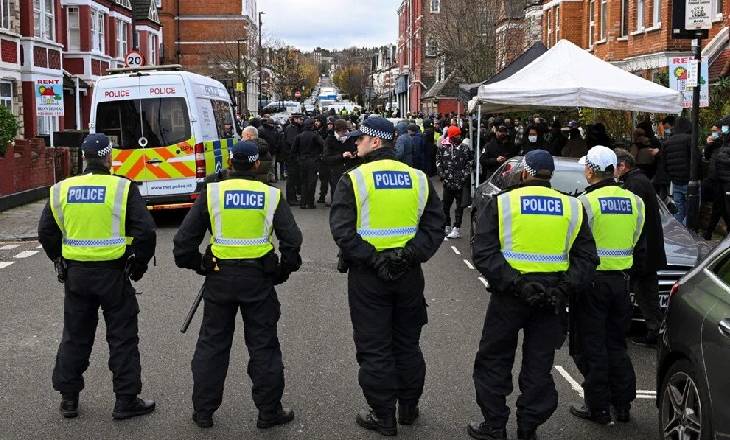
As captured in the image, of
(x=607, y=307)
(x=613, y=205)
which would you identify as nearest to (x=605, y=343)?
(x=607, y=307)

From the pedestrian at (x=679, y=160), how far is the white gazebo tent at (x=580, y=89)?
0.53 m

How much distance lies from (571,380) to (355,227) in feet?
7.64

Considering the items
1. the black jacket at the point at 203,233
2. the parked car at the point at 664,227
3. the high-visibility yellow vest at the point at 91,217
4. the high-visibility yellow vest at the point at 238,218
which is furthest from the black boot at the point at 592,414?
the high-visibility yellow vest at the point at 91,217

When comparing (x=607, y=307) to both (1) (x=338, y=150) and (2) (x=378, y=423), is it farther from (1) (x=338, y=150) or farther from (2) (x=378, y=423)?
(1) (x=338, y=150)

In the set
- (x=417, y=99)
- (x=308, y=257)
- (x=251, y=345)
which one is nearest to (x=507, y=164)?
(x=308, y=257)

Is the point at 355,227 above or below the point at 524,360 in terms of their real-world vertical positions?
above

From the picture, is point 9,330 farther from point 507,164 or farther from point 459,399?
point 507,164

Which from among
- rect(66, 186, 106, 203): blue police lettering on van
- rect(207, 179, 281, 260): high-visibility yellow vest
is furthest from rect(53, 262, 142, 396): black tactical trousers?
rect(207, 179, 281, 260): high-visibility yellow vest

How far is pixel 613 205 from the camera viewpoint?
591cm

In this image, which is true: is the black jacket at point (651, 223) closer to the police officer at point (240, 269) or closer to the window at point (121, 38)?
the police officer at point (240, 269)

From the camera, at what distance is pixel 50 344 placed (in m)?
7.80

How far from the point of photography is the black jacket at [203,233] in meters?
5.66

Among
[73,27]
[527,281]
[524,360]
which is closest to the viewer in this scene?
[527,281]

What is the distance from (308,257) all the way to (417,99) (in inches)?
2754
